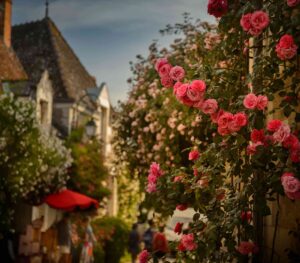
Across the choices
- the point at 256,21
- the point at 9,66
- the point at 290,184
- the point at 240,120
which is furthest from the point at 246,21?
the point at 9,66

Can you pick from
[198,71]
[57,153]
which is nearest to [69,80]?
[57,153]

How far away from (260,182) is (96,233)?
16526 millimetres

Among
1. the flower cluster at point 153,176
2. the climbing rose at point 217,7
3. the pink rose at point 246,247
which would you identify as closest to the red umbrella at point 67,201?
the flower cluster at point 153,176

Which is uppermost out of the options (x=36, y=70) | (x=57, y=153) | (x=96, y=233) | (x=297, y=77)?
(x=36, y=70)

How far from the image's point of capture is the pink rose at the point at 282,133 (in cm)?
386

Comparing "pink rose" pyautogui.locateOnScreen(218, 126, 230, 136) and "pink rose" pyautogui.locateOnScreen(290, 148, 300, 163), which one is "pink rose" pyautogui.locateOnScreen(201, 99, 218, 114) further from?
"pink rose" pyautogui.locateOnScreen(290, 148, 300, 163)

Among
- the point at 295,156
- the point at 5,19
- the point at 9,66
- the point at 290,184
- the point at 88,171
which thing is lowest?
the point at 88,171

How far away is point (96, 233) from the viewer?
20141mm

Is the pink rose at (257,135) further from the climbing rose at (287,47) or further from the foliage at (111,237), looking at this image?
the foliage at (111,237)

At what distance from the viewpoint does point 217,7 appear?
4.55 meters

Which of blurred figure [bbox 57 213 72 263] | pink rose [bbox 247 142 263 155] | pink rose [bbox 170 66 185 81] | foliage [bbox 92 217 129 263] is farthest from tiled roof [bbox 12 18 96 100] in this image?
pink rose [bbox 247 142 263 155]

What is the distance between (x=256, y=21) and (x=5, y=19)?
61.8 ft

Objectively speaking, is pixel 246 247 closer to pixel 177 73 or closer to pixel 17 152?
pixel 177 73

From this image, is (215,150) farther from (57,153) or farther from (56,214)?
(56,214)
